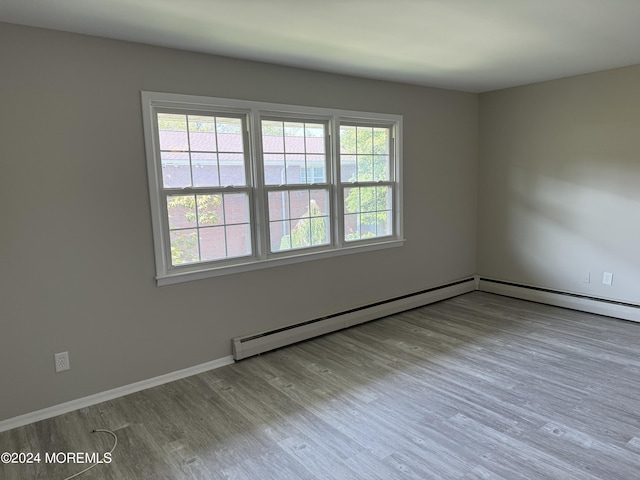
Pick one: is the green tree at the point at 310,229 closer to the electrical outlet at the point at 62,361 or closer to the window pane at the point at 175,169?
the window pane at the point at 175,169

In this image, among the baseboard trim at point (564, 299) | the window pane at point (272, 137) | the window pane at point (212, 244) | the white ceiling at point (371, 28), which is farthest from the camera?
the baseboard trim at point (564, 299)

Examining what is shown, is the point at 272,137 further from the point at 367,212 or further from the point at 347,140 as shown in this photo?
the point at 367,212

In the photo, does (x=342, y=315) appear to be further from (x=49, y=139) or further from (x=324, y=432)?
(x=49, y=139)

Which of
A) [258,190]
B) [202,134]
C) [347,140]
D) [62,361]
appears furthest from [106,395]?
[347,140]

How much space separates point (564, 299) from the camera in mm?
4660

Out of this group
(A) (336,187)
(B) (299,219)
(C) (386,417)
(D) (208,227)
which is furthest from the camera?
(A) (336,187)

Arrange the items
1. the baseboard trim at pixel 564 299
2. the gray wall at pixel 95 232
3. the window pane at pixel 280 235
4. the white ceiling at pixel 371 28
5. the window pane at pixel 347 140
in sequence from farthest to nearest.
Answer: the baseboard trim at pixel 564 299 < the window pane at pixel 347 140 < the window pane at pixel 280 235 < the gray wall at pixel 95 232 < the white ceiling at pixel 371 28

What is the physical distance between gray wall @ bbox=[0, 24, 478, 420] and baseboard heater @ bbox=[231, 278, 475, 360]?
11cm

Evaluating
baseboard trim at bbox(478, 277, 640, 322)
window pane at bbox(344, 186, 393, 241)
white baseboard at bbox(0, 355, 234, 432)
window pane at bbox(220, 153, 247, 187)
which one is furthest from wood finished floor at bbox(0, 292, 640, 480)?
window pane at bbox(220, 153, 247, 187)

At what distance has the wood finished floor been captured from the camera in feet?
7.16

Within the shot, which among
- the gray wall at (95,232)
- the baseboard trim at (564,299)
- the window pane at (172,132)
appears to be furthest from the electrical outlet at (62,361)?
the baseboard trim at (564,299)

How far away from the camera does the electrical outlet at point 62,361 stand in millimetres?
2734

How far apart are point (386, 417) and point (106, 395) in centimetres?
192

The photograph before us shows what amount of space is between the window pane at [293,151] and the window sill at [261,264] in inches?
26.5
